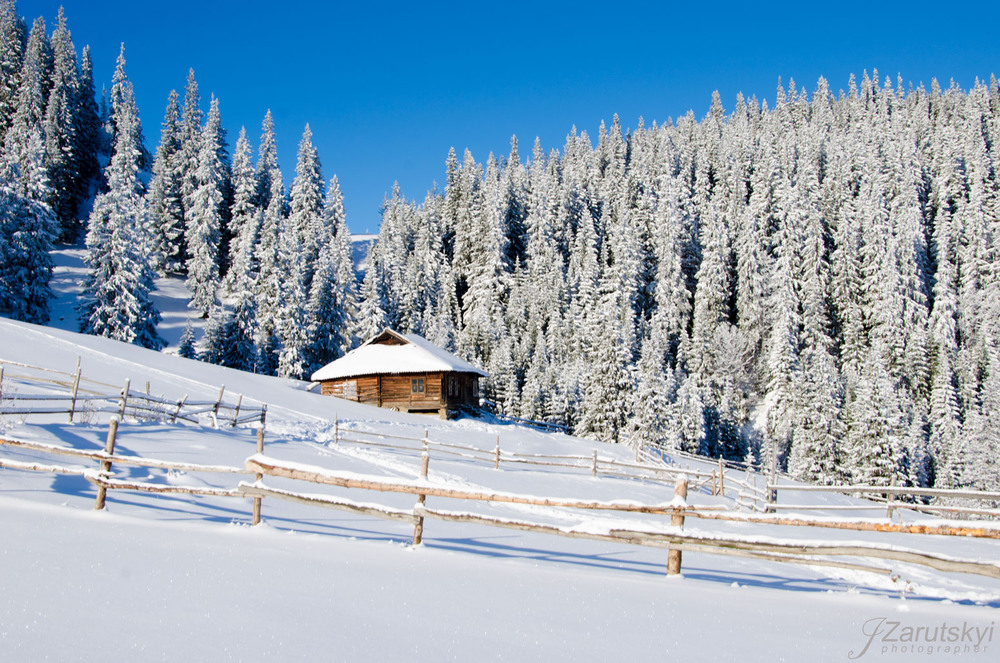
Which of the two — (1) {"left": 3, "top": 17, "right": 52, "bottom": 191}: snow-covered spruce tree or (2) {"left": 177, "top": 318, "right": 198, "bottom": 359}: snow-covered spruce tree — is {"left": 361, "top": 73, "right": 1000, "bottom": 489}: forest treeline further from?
(1) {"left": 3, "top": 17, "right": 52, "bottom": 191}: snow-covered spruce tree

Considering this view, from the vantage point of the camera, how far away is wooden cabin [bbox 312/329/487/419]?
4203cm

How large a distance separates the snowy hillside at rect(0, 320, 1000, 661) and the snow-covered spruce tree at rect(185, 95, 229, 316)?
48780mm

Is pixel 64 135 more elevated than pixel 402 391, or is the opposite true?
pixel 64 135

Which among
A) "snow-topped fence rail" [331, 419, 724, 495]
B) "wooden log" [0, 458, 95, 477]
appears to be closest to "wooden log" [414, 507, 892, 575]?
"wooden log" [0, 458, 95, 477]

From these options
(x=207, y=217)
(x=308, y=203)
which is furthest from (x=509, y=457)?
(x=308, y=203)

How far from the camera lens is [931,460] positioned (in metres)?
48.7

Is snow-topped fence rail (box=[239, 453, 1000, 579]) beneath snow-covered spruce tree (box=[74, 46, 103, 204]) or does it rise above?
beneath

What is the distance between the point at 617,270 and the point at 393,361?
100ft

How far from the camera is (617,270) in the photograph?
63.4 meters

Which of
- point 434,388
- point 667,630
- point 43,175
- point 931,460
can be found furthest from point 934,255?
point 43,175

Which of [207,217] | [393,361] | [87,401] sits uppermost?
[207,217]

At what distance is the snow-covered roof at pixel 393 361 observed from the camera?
4181 centimetres

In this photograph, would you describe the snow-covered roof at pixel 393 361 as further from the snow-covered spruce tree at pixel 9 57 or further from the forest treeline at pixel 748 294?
the snow-covered spruce tree at pixel 9 57

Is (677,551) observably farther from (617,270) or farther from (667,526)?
(617,270)
